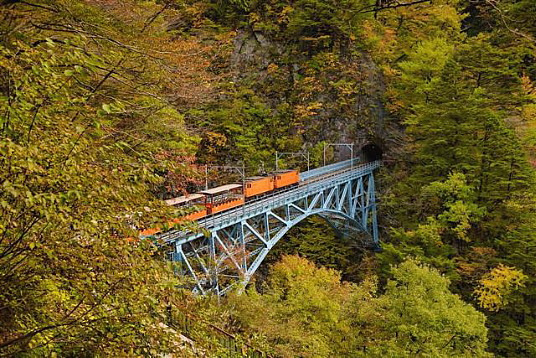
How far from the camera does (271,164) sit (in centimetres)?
3069

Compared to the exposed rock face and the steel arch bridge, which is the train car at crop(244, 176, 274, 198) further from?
the exposed rock face

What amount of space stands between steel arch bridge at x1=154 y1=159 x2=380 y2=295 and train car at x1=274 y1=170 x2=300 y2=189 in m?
0.45

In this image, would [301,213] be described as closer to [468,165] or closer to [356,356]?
[468,165]

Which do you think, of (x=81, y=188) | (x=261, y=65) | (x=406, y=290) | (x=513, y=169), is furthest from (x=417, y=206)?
(x=81, y=188)

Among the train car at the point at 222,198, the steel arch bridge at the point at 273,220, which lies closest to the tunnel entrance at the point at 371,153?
the steel arch bridge at the point at 273,220

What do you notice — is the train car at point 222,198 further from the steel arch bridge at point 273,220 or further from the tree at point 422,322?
the tree at point 422,322

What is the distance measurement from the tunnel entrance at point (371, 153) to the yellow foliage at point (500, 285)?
1833 centimetres

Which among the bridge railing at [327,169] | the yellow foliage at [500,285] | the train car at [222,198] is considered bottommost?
the yellow foliage at [500,285]

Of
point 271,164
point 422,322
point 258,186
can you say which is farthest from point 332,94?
point 422,322

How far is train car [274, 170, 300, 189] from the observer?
22.4 m

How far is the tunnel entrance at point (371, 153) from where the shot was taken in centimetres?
3297

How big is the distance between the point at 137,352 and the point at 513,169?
18.1m

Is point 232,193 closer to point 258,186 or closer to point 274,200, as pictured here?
point 274,200

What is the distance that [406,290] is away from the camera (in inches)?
468
